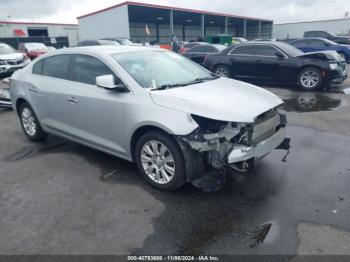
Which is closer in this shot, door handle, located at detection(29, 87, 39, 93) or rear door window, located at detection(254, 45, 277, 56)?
door handle, located at detection(29, 87, 39, 93)

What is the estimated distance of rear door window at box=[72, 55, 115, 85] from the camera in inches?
160

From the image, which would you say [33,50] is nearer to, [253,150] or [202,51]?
[202,51]

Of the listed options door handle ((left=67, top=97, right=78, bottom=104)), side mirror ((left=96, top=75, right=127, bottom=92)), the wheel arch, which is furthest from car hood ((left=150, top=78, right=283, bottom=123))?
the wheel arch

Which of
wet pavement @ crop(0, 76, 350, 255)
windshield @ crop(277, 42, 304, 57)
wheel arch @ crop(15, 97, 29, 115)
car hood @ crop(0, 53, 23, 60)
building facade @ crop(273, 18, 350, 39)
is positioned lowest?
wet pavement @ crop(0, 76, 350, 255)

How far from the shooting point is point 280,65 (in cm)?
999

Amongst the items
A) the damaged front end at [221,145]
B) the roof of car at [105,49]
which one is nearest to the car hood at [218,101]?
the damaged front end at [221,145]

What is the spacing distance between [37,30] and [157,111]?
47.1 metres

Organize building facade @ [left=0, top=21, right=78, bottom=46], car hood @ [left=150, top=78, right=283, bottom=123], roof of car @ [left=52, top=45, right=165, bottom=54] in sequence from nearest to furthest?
car hood @ [left=150, top=78, right=283, bottom=123] → roof of car @ [left=52, top=45, right=165, bottom=54] → building facade @ [left=0, top=21, right=78, bottom=46]

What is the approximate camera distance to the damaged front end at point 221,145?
10.7 feet

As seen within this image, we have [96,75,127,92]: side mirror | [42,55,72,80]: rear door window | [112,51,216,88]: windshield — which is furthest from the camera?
[42,55,72,80]: rear door window

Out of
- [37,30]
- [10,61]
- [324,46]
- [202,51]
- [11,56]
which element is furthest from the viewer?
[37,30]

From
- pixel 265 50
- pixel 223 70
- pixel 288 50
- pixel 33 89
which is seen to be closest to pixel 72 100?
pixel 33 89

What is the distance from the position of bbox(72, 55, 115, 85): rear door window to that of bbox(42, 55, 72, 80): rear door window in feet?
0.65

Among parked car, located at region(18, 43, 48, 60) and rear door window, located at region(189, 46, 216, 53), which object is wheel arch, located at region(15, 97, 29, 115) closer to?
rear door window, located at region(189, 46, 216, 53)
